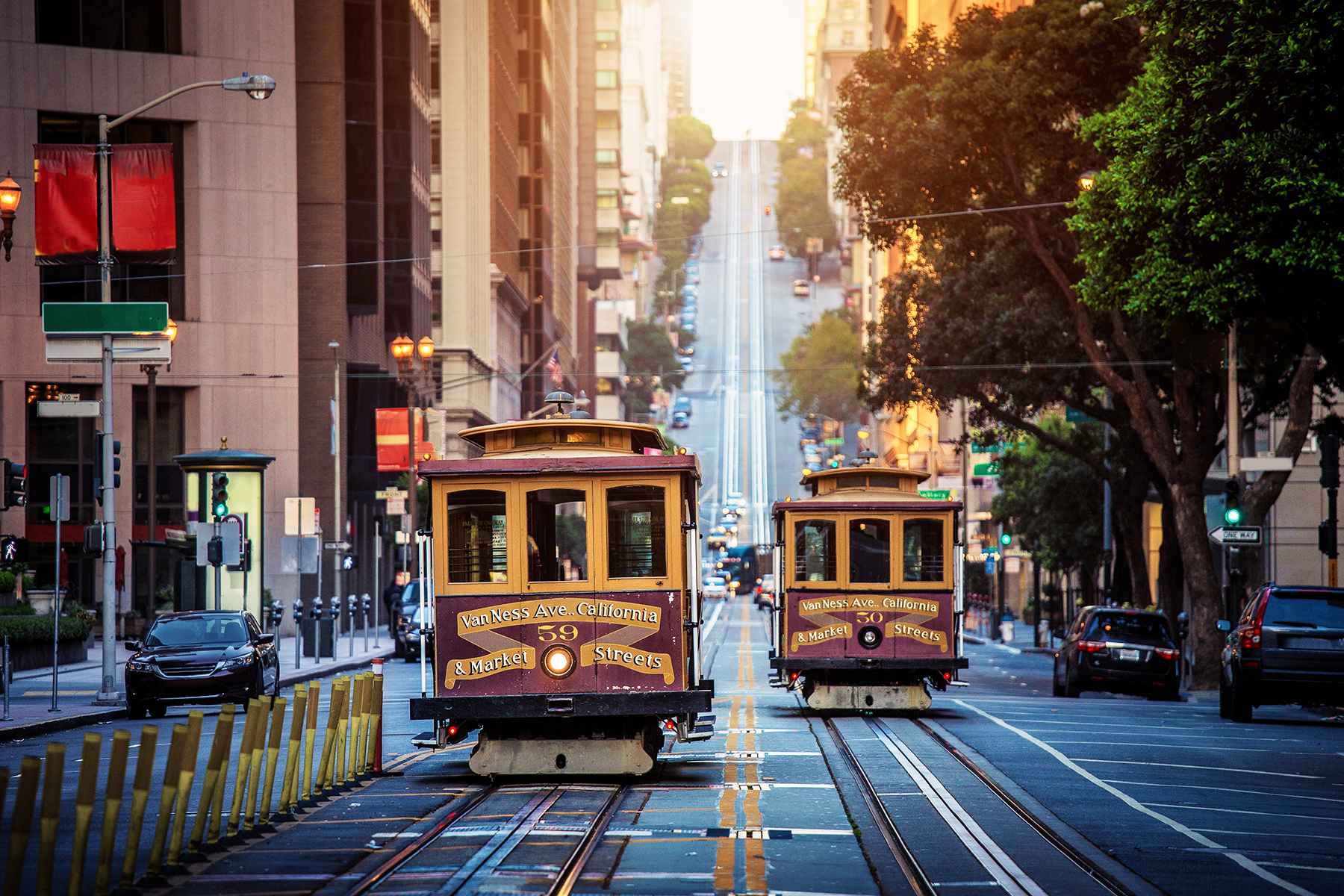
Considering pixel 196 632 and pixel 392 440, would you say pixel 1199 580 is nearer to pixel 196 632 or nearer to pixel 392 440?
pixel 196 632

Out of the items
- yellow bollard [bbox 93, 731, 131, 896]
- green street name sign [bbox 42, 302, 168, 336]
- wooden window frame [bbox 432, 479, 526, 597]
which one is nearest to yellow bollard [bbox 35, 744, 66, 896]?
yellow bollard [bbox 93, 731, 131, 896]

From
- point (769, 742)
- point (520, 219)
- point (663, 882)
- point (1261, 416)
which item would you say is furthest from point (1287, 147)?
point (520, 219)

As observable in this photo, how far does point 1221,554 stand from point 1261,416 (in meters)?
6.42

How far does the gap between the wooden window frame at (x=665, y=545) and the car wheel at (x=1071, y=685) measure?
18.8 metres

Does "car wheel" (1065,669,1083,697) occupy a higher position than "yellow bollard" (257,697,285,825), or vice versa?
"yellow bollard" (257,697,285,825)

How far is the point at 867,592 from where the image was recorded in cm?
2834

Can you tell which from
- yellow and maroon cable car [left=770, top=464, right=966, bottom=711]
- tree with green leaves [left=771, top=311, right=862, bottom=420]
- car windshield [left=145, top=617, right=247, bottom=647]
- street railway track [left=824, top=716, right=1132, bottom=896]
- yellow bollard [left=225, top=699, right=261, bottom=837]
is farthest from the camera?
tree with green leaves [left=771, top=311, right=862, bottom=420]

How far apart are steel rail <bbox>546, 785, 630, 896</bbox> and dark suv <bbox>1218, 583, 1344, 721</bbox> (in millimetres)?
13911

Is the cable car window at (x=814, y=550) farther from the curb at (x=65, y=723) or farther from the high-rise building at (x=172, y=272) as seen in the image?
the high-rise building at (x=172, y=272)

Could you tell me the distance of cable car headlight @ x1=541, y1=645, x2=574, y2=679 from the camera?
18328 millimetres

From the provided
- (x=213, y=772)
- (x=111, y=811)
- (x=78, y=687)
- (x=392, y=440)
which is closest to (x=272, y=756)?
(x=213, y=772)

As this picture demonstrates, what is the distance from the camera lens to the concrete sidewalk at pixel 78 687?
27469mm

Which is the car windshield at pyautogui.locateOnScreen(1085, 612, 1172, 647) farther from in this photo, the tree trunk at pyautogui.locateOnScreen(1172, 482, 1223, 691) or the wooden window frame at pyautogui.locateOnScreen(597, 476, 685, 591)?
the wooden window frame at pyautogui.locateOnScreen(597, 476, 685, 591)

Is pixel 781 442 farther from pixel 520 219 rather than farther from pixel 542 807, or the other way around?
pixel 542 807
